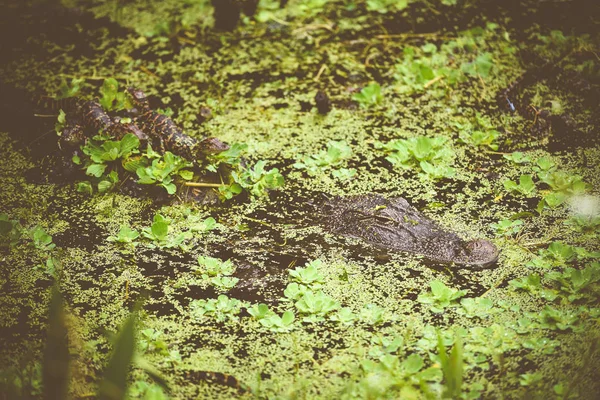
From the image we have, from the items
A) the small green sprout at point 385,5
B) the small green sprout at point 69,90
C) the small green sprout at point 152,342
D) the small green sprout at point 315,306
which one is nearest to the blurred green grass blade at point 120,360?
the small green sprout at point 152,342

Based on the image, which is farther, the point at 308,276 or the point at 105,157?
the point at 105,157

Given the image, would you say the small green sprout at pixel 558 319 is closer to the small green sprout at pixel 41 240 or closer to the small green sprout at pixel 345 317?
the small green sprout at pixel 345 317

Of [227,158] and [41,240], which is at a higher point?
[227,158]

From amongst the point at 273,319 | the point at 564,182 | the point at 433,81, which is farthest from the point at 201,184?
the point at 564,182

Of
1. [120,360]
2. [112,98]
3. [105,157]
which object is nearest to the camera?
[120,360]

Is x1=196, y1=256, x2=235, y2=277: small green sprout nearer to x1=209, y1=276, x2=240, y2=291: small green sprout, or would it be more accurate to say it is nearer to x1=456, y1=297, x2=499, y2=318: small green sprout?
x1=209, y1=276, x2=240, y2=291: small green sprout

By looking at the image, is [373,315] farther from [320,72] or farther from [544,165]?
[320,72]

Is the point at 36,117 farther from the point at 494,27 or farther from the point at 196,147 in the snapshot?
the point at 494,27
